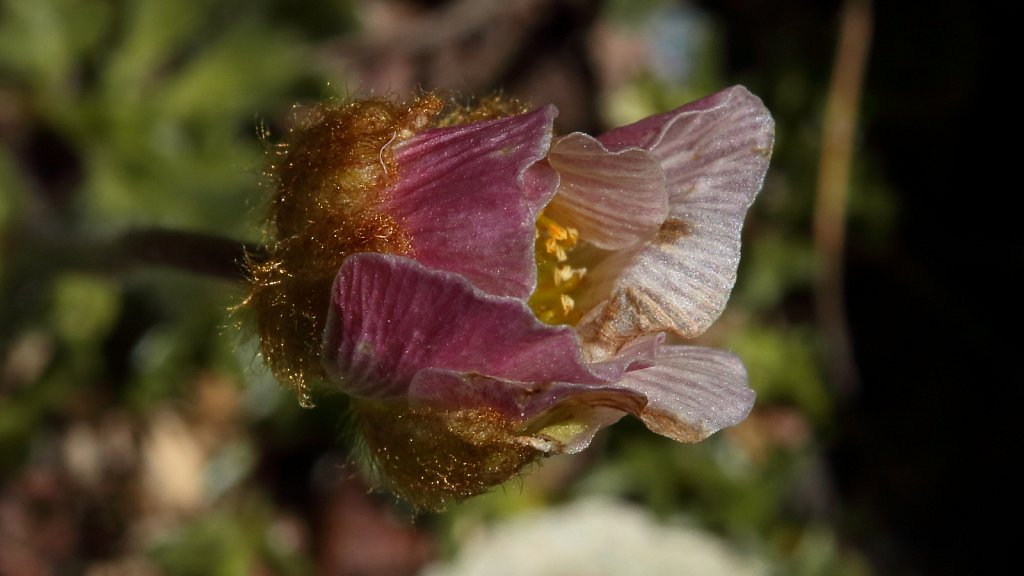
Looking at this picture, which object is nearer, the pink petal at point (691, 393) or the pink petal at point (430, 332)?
the pink petal at point (430, 332)

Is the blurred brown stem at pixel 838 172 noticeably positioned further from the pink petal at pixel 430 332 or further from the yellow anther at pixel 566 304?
the pink petal at pixel 430 332

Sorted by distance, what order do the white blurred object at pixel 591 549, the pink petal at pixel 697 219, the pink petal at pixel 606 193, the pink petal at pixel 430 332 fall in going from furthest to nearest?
the white blurred object at pixel 591 549 → the pink petal at pixel 697 219 → the pink petal at pixel 606 193 → the pink petal at pixel 430 332

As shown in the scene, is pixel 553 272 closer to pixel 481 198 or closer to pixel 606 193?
pixel 606 193

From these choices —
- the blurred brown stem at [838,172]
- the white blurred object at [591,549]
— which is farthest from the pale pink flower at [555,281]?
the blurred brown stem at [838,172]

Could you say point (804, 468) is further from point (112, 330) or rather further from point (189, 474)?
point (112, 330)

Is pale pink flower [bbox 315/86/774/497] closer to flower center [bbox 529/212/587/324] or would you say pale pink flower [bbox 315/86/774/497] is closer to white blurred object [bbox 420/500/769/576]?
flower center [bbox 529/212/587/324]

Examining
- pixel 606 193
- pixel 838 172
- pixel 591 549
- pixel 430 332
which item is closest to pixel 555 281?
pixel 606 193
